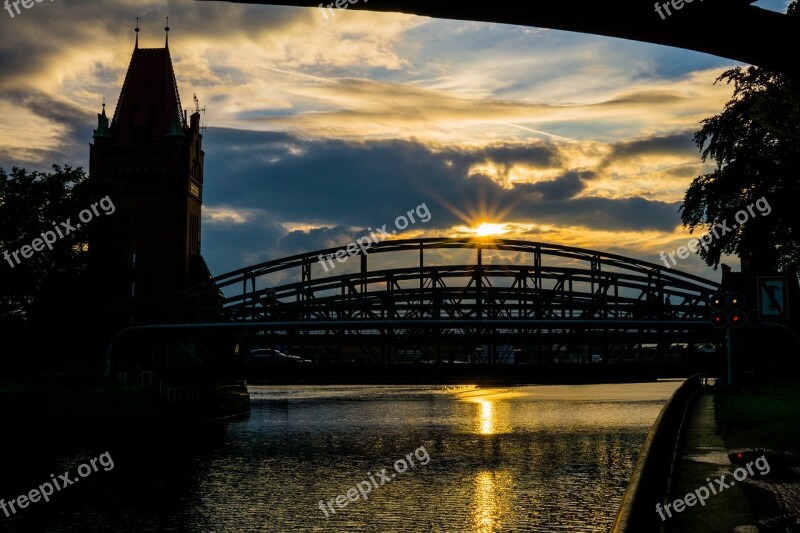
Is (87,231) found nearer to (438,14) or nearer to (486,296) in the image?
(486,296)

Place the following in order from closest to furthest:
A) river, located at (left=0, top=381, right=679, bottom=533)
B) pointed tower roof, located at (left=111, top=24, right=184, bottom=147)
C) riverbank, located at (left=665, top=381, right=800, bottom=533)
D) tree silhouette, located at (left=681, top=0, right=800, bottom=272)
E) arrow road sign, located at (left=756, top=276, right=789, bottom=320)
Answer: riverbank, located at (left=665, top=381, right=800, bottom=533) → arrow road sign, located at (left=756, top=276, right=789, bottom=320) → river, located at (left=0, top=381, right=679, bottom=533) → tree silhouette, located at (left=681, top=0, right=800, bottom=272) → pointed tower roof, located at (left=111, top=24, right=184, bottom=147)

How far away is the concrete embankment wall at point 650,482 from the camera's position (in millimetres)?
8844

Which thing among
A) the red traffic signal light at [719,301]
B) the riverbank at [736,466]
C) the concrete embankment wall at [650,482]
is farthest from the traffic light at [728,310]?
the concrete embankment wall at [650,482]

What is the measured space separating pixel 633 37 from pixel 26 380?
2000 inches

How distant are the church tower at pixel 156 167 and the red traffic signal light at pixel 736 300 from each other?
97.3 m

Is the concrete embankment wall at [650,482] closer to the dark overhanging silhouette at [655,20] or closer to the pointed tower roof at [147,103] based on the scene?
the dark overhanging silhouette at [655,20]

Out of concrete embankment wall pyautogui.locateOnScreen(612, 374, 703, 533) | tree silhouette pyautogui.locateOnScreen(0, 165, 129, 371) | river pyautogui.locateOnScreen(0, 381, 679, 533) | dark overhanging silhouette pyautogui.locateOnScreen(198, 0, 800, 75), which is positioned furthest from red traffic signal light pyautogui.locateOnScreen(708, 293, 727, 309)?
tree silhouette pyautogui.locateOnScreen(0, 165, 129, 371)

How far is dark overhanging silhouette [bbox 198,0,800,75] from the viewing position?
389 inches

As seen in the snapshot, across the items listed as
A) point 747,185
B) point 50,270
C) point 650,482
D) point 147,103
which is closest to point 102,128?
point 147,103

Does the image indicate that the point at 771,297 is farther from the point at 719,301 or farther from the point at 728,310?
the point at 728,310

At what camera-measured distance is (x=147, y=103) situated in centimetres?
13300

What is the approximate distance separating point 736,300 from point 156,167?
344ft

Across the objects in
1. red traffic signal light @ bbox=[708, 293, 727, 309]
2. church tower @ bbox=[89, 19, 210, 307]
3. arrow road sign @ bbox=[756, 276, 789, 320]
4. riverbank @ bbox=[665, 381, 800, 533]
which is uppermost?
church tower @ bbox=[89, 19, 210, 307]

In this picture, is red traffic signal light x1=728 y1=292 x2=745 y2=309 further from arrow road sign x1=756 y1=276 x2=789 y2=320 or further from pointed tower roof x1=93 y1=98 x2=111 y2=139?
pointed tower roof x1=93 y1=98 x2=111 y2=139
